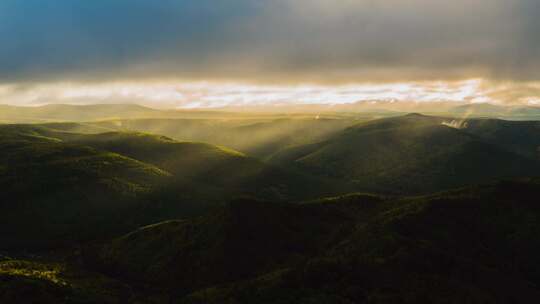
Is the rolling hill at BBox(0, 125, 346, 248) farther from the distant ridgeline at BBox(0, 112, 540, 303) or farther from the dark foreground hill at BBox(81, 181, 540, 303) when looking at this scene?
the dark foreground hill at BBox(81, 181, 540, 303)

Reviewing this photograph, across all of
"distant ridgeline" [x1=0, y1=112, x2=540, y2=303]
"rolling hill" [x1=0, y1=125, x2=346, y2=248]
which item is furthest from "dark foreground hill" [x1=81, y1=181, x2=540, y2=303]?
"rolling hill" [x1=0, y1=125, x2=346, y2=248]

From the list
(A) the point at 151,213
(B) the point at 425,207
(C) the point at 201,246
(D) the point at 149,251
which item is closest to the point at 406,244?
(B) the point at 425,207

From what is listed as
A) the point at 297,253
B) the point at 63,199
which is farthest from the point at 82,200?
the point at 297,253

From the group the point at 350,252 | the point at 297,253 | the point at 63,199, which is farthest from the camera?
the point at 63,199

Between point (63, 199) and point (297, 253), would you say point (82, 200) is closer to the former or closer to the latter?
point (63, 199)

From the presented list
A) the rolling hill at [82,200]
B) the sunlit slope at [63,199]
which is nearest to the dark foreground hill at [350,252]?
the sunlit slope at [63,199]

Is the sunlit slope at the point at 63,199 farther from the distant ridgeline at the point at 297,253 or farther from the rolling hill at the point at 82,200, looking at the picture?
the distant ridgeline at the point at 297,253
